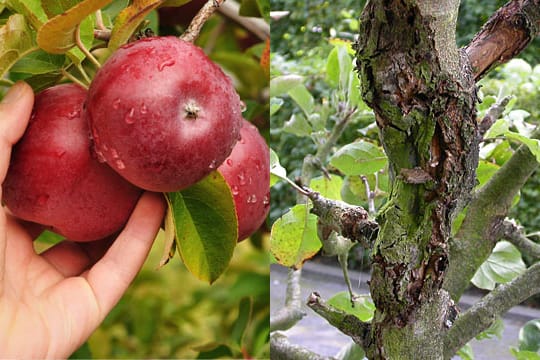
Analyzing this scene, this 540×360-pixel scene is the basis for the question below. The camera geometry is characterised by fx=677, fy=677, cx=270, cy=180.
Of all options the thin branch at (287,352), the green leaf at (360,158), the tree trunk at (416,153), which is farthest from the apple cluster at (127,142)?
the thin branch at (287,352)

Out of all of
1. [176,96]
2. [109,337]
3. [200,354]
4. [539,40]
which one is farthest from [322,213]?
[539,40]

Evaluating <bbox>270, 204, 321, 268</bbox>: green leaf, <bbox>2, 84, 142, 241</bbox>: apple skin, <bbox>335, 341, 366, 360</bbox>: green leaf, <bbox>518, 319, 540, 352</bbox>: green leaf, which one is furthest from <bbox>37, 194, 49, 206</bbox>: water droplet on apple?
<bbox>518, 319, 540, 352</bbox>: green leaf

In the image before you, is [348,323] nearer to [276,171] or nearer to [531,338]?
[276,171]

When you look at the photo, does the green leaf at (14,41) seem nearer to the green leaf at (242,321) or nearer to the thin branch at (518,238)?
the green leaf at (242,321)

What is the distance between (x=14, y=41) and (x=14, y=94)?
0.04 metres

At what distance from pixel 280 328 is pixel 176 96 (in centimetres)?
54

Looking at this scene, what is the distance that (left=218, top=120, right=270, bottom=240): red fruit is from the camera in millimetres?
513

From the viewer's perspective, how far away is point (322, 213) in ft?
2.08

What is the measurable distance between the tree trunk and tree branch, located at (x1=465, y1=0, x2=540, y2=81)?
1.4 inches

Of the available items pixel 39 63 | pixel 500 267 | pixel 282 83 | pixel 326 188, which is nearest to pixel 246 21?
pixel 282 83

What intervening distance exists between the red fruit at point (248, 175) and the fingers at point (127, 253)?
0.19 ft

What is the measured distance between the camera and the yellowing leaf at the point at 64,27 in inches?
16.5

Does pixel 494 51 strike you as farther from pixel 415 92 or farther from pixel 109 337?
pixel 109 337

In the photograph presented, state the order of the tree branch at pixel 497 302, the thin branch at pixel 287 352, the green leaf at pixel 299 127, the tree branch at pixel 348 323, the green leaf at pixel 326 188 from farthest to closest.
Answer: the green leaf at pixel 299 127 → the green leaf at pixel 326 188 → the thin branch at pixel 287 352 → the tree branch at pixel 497 302 → the tree branch at pixel 348 323
